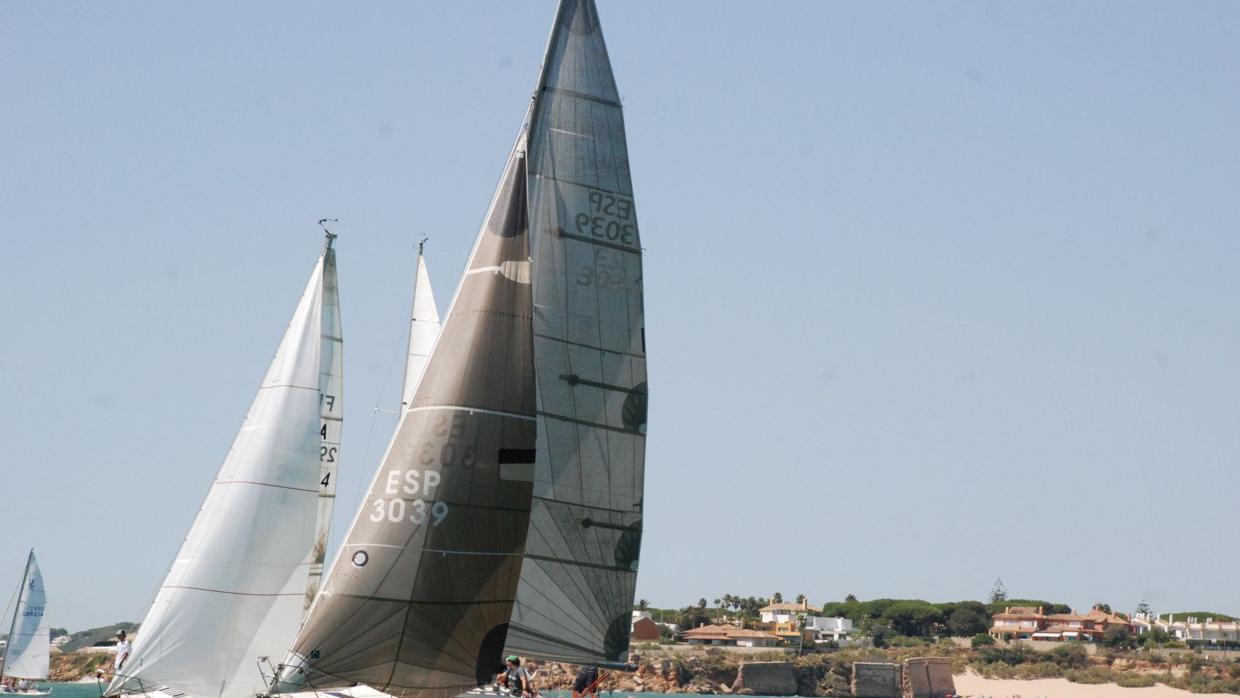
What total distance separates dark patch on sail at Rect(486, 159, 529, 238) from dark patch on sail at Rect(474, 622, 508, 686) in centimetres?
602

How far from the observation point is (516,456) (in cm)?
2450

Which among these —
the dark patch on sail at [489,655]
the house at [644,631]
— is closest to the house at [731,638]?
the house at [644,631]

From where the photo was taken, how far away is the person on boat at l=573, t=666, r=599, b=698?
2750 centimetres

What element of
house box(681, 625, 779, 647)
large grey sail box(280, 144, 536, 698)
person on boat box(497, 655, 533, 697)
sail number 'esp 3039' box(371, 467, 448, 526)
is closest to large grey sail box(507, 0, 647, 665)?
person on boat box(497, 655, 533, 697)

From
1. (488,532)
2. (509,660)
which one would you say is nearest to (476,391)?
(488,532)

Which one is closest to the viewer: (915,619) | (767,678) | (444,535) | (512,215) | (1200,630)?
(444,535)

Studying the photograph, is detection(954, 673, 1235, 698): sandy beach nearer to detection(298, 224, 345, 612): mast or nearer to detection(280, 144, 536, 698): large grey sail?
detection(298, 224, 345, 612): mast

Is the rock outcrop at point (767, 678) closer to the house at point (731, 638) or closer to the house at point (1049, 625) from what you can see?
the house at point (731, 638)

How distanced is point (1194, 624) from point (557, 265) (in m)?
138

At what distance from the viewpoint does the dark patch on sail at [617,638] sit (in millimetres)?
28609

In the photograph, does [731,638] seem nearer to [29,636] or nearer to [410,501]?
[29,636]

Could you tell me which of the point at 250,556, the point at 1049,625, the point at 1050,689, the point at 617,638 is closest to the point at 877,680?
the point at 1050,689

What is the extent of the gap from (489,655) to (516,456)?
2893 millimetres

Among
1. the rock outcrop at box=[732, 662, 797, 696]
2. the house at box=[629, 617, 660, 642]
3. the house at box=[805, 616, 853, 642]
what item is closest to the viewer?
the rock outcrop at box=[732, 662, 797, 696]
